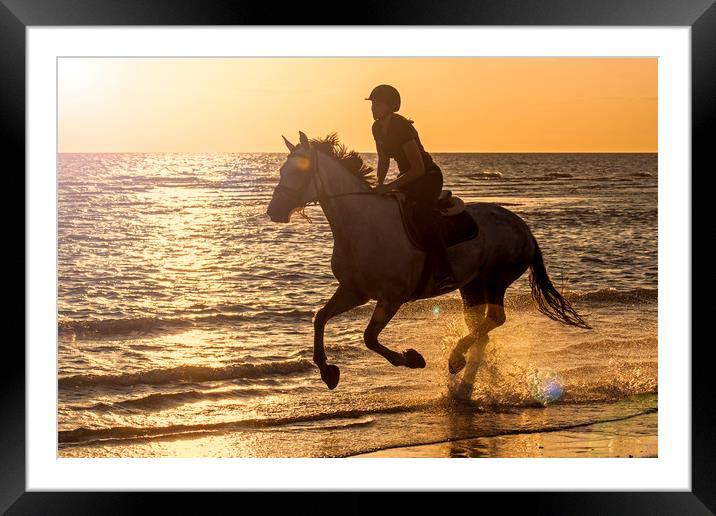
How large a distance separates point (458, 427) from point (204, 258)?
1626 centimetres

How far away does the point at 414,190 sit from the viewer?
7.18 m

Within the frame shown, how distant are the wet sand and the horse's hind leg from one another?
98cm

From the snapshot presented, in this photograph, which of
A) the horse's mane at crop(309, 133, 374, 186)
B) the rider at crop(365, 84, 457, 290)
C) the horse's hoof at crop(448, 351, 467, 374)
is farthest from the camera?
the horse's hoof at crop(448, 351, 467, 374)

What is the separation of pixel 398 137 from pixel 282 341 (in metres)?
6.58

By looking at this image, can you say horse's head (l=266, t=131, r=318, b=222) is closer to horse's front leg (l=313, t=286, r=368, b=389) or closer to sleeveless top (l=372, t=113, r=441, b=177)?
sleeveless top (l=372, t=113, r=441, b=177)

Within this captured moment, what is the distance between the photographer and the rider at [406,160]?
7.07m

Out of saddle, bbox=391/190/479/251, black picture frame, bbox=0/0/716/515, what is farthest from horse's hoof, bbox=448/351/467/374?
black picture frame, bbox=0/0/716/515

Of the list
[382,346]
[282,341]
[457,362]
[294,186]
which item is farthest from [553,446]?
[282,341]

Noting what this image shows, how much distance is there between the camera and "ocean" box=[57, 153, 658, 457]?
7.52 metres

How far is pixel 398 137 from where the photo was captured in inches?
279
